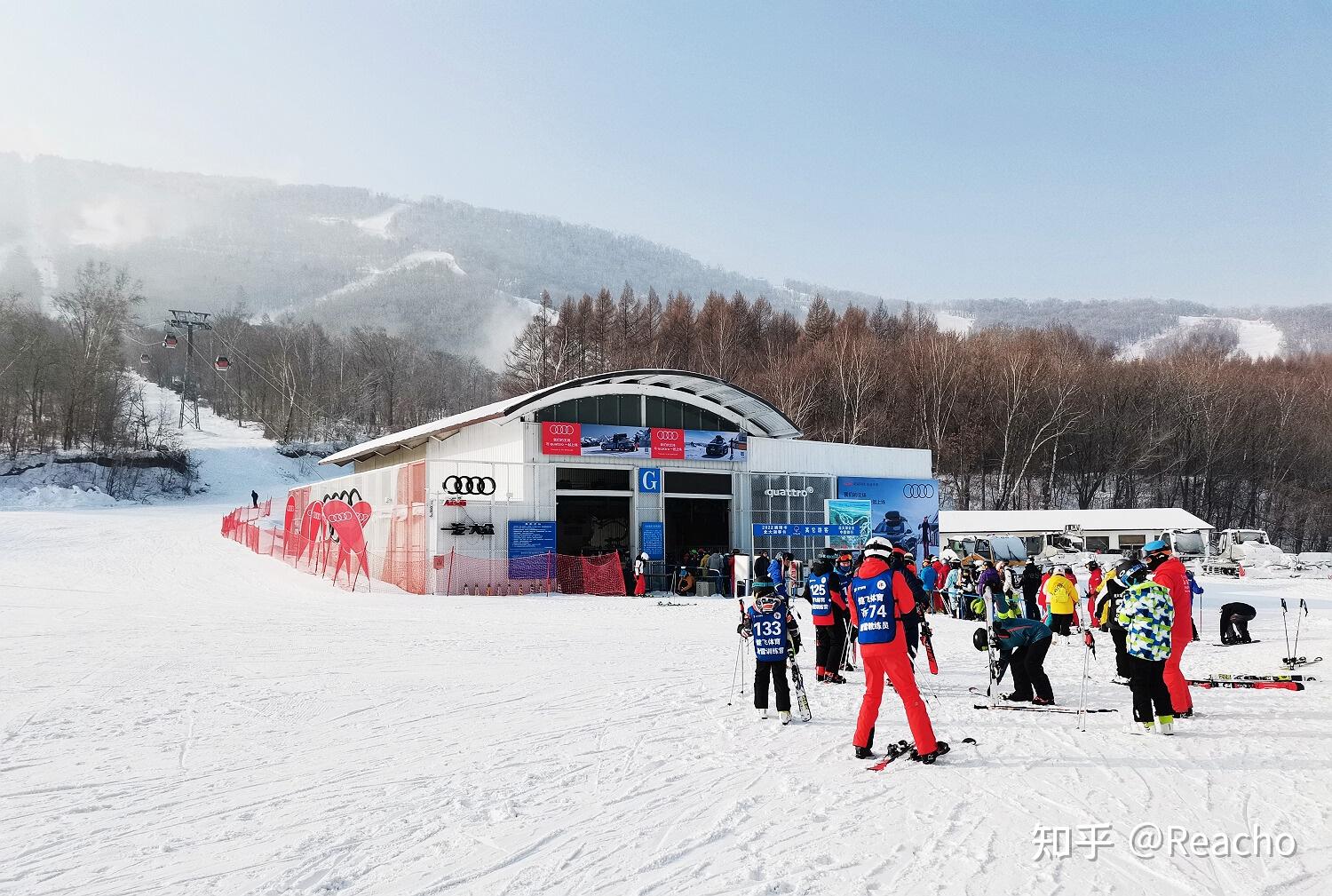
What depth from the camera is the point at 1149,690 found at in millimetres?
7676

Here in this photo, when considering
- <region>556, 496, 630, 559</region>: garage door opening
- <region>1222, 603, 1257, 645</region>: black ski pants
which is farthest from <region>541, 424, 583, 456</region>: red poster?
<region>1222, 603, 1257, 645</region>: black ski pants

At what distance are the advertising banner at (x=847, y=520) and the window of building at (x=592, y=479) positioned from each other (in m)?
7.56

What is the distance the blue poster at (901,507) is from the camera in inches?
1224

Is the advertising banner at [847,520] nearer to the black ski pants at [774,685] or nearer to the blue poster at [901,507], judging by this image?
the blue poster at [901,507]

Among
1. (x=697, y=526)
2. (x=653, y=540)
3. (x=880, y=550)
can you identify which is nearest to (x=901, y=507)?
(x=697, y=526)

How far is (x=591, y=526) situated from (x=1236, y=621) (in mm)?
17440

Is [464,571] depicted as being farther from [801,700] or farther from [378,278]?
[378,278]

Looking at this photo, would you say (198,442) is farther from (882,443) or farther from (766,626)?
(766,626)

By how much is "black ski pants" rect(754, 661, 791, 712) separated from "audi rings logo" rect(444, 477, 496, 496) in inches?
674

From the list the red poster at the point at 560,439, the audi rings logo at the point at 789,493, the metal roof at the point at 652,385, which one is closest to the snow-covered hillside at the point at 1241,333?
the metal roof at the point at 652,385

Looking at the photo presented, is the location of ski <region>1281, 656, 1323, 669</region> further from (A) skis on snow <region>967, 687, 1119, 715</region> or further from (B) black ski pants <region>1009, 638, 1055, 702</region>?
(B) black ski pants <region>1009, 638, 1055, 702</region>

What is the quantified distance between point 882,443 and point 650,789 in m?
51.0

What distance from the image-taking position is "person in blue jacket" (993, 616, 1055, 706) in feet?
28.7

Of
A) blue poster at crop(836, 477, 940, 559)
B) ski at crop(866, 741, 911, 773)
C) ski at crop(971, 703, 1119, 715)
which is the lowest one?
ski at crop(971, 703, 1119, 715)
